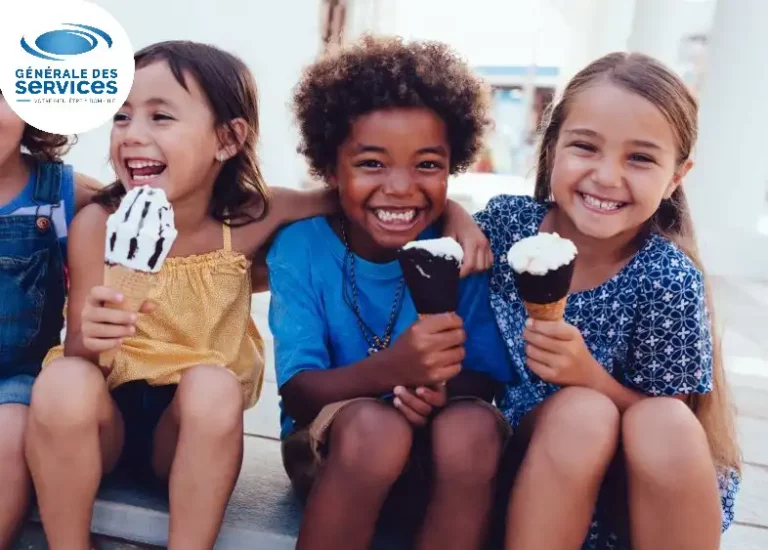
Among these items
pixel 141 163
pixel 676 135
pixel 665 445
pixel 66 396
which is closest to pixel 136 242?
pixel 66 396

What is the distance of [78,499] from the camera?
149 cm

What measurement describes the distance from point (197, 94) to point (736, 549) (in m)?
1.66

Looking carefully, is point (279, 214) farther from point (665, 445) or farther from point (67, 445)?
point (665, 445)

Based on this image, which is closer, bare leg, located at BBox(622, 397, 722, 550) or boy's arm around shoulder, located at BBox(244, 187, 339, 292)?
bare leg, located at BBox(622, 397, 722, 550)

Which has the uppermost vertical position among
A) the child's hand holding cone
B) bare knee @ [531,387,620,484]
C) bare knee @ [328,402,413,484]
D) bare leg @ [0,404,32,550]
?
the child's hand holding cone

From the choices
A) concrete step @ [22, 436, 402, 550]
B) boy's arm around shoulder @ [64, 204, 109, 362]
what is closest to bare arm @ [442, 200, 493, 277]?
concrete step @ [22, 436, 402, 550]

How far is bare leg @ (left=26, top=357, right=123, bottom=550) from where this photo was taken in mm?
1447

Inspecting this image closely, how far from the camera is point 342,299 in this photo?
176cm

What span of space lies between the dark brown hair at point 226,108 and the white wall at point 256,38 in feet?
5.83

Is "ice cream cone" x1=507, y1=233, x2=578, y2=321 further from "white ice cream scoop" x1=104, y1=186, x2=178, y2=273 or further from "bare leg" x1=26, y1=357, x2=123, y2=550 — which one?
"bare leg" x1=26, y1=357, x2=123, y2=550

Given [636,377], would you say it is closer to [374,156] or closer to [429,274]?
[429,274]

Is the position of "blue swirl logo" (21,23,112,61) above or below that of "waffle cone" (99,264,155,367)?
above

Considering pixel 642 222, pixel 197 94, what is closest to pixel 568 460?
pixel 642 222

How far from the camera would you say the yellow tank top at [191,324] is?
5.62 ft
